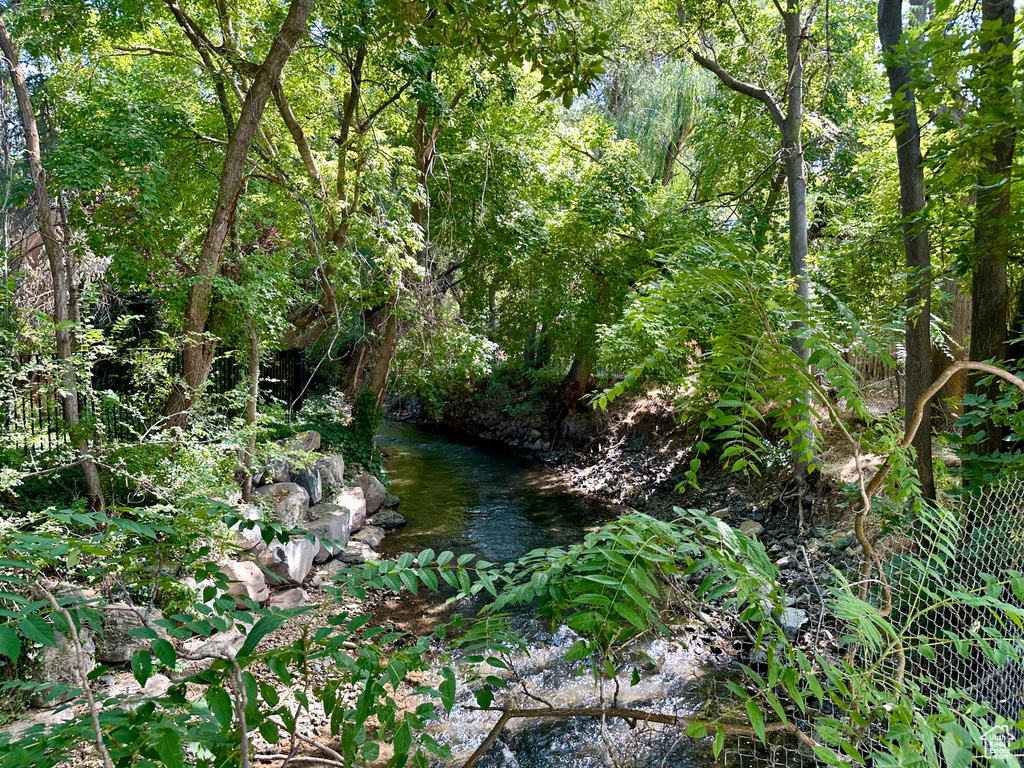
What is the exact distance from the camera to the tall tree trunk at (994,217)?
272 cm

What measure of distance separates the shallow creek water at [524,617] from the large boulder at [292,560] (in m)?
1.15

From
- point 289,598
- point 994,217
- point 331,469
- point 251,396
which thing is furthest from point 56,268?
point 994,217

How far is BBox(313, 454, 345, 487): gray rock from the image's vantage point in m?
8.80

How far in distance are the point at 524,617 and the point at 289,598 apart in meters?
2.42

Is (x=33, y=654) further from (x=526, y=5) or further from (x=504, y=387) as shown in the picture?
(x=504, y=387)

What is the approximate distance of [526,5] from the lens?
244 centimetres

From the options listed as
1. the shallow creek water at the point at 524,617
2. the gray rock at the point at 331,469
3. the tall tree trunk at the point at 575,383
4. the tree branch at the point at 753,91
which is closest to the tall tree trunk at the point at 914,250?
the shallow creek water at the point at 524,617

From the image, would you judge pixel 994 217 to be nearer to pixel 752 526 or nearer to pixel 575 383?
pixel 752 526

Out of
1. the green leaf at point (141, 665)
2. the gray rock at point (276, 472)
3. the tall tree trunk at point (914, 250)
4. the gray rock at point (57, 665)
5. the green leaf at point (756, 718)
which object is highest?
the tall tree trunk at point (914, 250)

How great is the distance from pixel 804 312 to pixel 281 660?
179 cm

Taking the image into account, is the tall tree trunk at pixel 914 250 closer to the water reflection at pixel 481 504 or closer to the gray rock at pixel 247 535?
the water reflection at pixel 481 504

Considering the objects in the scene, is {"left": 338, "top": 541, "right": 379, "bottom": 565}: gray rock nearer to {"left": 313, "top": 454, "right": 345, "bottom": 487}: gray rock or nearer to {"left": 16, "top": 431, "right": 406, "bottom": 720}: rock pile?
{"left": 16, "top": 431, "right": 406, "bottom": 720}: rock pile

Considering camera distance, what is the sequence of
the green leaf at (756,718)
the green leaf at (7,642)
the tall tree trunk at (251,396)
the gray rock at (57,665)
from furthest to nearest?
the tall tree trunk at (251,396), the gray rock at (57,665), the green leaf at (756,718), the green leaf at (7,642)

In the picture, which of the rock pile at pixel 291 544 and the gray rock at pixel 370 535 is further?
the gray rock at pixel 370 535
